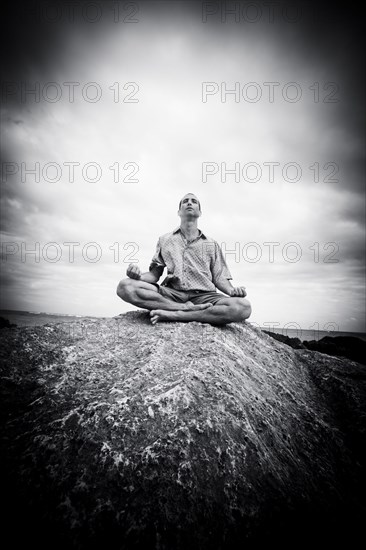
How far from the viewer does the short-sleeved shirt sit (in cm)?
441

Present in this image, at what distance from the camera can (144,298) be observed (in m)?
3.84

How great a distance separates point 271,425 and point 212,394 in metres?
0.63

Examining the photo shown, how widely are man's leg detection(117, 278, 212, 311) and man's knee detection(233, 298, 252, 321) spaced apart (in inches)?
16.4

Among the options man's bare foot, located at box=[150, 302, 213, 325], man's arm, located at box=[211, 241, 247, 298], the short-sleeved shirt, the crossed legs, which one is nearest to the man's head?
the short-sleeved shirt

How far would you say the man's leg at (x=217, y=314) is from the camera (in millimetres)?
3668

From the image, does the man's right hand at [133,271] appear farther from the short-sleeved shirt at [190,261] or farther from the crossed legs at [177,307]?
the short-sleeved shirt at [190,261]

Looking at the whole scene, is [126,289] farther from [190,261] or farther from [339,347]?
[339,347]

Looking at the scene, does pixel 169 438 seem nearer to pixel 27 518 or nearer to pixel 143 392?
pixel 143 392

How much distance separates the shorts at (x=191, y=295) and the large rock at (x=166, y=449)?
1.25 meters

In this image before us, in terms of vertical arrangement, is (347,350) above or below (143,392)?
below

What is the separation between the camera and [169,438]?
69.9 inches

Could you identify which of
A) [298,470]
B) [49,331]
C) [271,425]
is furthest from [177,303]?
[298,470]

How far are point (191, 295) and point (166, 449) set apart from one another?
9.11 feet

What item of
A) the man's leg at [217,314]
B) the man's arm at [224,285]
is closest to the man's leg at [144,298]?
the man's leg at [217,314]
